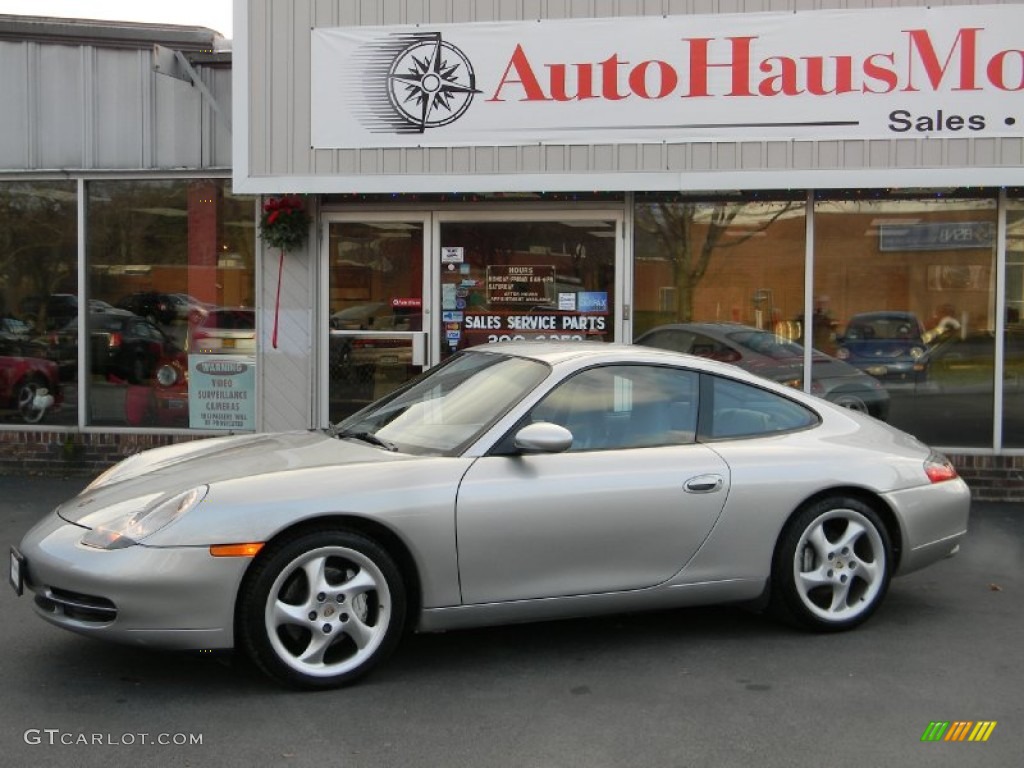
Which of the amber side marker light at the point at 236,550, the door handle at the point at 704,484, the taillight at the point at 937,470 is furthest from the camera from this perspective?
the taillight at the point at 937,470

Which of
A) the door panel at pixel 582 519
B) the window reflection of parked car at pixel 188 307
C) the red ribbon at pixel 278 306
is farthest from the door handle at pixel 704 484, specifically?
the window reflection of parked car at pixel 188 307

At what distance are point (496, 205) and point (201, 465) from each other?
4.84 meters

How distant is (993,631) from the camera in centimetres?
545

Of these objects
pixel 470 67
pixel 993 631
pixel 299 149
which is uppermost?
pixel 470 67

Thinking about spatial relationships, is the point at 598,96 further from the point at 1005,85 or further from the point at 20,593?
the point at 20,593

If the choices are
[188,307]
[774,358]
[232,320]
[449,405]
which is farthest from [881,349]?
[188,307]

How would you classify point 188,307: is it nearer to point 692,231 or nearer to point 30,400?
point 30,400

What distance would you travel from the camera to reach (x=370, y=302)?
9.42 meters

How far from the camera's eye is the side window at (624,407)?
16.4 feet

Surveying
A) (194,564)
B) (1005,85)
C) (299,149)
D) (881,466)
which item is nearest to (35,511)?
(299,149)

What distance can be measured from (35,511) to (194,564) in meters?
4.59

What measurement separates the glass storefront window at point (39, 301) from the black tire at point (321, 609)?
20.5 feet

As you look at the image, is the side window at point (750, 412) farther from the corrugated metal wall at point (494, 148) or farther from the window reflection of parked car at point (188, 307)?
the window reflection of parked car at point (188, 307)

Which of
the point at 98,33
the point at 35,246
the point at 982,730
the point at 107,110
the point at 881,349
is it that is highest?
the point at 98,33
